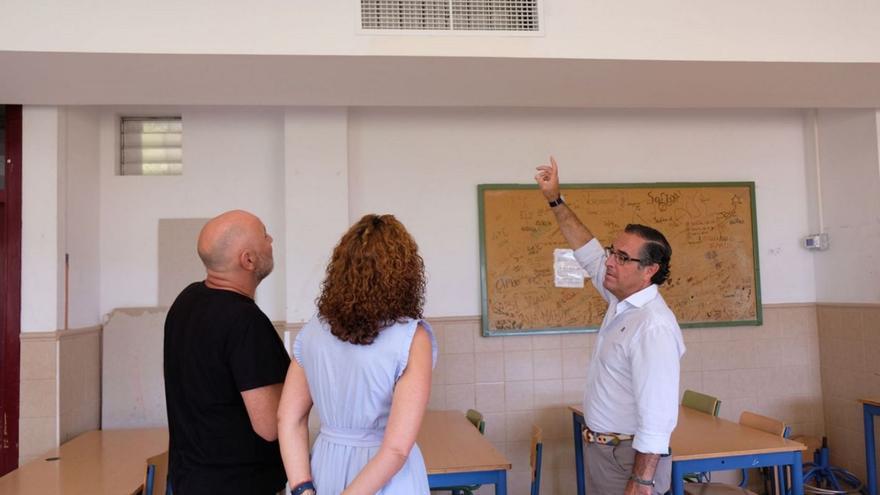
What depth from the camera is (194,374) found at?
69.4 inches

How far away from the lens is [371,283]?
147 centimetres

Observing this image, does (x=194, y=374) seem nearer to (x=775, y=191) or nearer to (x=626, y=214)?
(x=626, y=214)

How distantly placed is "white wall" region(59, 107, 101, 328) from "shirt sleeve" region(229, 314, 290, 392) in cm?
262

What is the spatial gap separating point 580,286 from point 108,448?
9.82ft

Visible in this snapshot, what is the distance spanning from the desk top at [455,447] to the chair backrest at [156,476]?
1129mm

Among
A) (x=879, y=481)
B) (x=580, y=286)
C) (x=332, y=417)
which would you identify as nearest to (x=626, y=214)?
(x=580, y=286)

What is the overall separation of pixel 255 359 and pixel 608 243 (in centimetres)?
322

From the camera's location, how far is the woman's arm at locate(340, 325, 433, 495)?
1438 millimetres

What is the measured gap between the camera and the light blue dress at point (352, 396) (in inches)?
58.7

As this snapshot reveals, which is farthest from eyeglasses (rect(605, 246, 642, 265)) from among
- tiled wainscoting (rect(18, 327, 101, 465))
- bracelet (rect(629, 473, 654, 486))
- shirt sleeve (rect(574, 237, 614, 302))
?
tiled wainscoting (rect(18, 327, 101, 465))

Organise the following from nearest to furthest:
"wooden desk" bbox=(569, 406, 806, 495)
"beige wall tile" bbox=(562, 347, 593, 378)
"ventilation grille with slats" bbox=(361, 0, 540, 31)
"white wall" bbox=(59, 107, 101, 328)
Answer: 1. "wooden desk" bbox=(569, 406, 806, 495)
2. "ventilation grille with slats" bbox=(361, 0, 540, 31)
3. "white wall" bbox=(59, 107, 101, 328)
4. "beige wall tile" bbox=(562, 347, 593, 378)

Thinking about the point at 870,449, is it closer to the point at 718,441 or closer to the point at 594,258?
the point at 718,441

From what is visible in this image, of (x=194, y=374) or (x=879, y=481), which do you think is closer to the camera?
(x=194, y=374)

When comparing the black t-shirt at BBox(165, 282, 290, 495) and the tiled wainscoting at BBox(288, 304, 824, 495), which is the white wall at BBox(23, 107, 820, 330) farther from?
the black t-shirt at BBox(165, 282, 290, 495)
